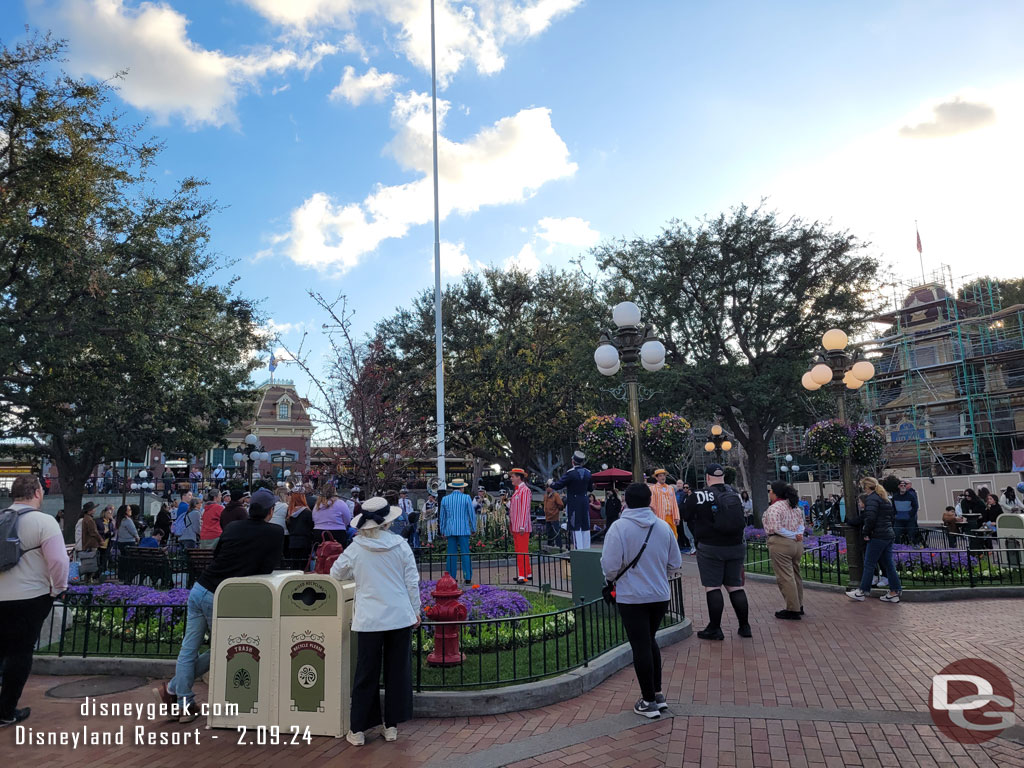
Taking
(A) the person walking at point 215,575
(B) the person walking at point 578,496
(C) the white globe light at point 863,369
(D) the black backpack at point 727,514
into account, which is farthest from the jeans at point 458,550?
(C) the white globe light at point 863,369

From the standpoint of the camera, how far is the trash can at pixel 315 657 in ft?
16.1

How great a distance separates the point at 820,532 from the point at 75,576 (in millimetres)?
20135

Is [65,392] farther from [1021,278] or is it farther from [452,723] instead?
[1021,278]

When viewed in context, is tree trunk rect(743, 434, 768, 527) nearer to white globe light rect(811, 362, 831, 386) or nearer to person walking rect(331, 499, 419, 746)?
white globe light rect(811, 362, 831, 386)

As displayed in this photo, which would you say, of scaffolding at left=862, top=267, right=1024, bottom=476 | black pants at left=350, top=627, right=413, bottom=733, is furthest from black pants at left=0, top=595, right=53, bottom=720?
scaffolding at left=862, top=267, right=1024, bottom=476

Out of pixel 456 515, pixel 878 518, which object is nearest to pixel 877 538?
pixel 878 518

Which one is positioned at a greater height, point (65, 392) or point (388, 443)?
point (65, 392)

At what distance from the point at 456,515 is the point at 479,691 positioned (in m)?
5.36

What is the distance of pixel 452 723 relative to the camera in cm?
518

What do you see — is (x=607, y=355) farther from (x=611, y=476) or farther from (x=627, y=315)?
(x=611, y=476)

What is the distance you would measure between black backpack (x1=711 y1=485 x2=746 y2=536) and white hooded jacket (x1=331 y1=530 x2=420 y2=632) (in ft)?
12.7

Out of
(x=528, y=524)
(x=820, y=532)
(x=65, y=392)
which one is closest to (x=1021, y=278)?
(x=820, y=532)

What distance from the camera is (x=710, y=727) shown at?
4906 millimetres

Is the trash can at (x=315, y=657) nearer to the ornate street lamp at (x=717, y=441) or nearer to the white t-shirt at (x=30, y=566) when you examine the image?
the white t-shirt at (x=30, y=566)
